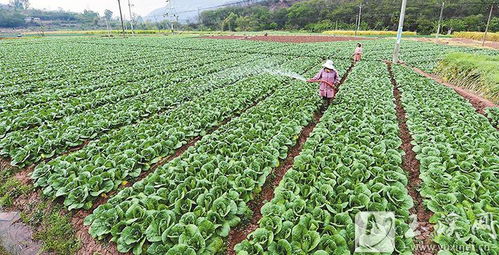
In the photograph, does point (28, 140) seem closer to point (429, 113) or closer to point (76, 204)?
point (76, 204)

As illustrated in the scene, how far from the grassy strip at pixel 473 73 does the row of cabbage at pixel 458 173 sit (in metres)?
3.74

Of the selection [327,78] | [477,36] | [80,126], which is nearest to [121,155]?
[80,126]

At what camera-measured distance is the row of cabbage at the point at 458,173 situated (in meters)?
3.68

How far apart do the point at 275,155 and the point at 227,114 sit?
3559 mm

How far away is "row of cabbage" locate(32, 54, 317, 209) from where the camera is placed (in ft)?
16.1

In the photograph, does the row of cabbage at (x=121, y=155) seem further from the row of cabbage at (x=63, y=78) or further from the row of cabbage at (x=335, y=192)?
the row of cabbage at (x=63, y=78)

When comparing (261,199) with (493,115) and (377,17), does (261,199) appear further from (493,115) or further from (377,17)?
(377,17)

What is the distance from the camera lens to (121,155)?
5727mm

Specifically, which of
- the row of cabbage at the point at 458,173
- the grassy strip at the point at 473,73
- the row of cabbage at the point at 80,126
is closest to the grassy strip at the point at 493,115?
the row of cabbage at the point at 458,173

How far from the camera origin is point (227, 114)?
9078mm

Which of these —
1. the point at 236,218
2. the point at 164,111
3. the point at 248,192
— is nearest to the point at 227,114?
the point at 164,111

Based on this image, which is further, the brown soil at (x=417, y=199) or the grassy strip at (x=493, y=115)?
the grassy strip at (x=493, y=115)

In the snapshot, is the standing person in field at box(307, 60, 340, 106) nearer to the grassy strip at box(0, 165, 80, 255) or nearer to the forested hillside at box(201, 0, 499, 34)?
the grassy strip at box(0, 165, 80, 255)

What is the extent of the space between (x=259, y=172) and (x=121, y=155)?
2.92 metres
